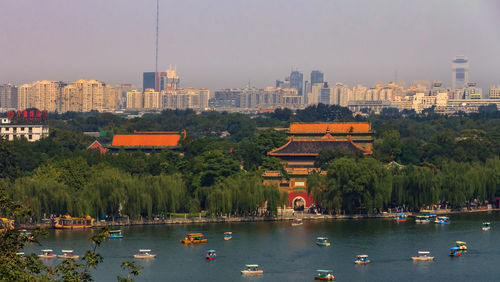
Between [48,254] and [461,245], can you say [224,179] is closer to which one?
[48,254]

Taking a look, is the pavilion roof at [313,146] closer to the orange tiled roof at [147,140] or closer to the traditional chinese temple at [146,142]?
the traditional chinese temple at [146,142]

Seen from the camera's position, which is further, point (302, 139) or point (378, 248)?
point (302, 139)

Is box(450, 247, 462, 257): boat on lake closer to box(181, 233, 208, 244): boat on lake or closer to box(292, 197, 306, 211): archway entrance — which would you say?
box(181, 233, 208, 244): boat on lake

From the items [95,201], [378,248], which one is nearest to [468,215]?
[378,248]

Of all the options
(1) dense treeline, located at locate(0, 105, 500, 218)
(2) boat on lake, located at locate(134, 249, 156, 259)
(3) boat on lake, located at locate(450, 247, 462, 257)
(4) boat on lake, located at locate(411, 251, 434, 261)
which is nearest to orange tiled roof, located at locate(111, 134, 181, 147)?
(1) dense treeline, located at locate(0, 105, 500, 218)

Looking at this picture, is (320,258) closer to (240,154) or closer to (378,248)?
(378,248)

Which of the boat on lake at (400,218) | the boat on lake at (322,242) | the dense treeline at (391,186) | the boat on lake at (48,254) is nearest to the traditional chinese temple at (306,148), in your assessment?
the dense treeline at (391,186)
